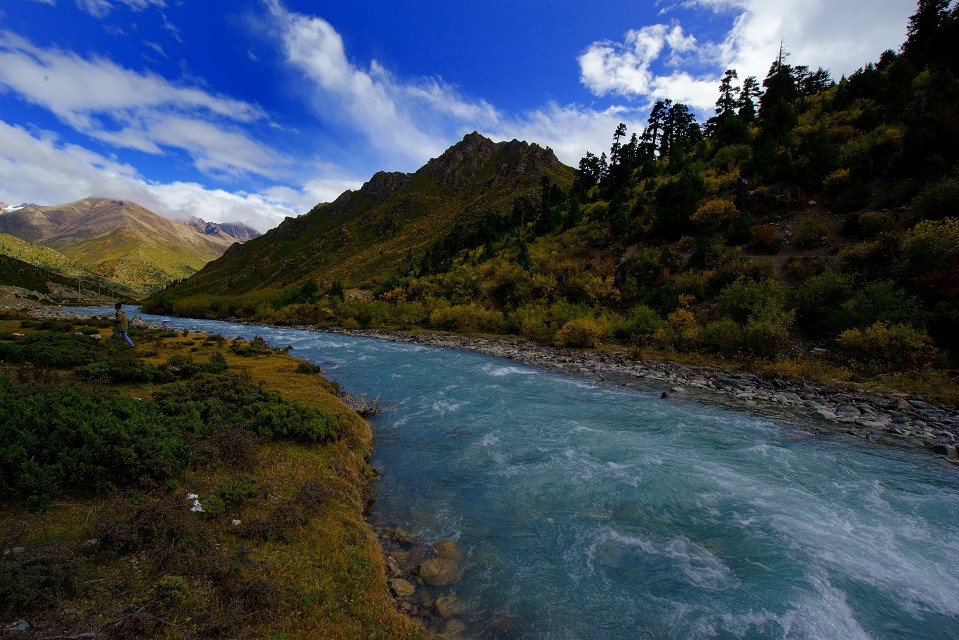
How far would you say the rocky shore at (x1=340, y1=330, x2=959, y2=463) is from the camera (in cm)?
1594

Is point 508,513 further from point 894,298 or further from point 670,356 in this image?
point 894,298

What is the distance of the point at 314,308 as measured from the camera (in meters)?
76.6

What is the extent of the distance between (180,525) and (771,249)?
1845 inches

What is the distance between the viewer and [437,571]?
8.80 meters

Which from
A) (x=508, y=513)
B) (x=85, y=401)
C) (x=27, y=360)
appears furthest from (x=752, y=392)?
(x=27, y=360)

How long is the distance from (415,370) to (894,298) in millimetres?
31144

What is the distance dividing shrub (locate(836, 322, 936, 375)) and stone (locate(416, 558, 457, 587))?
26.8 meters

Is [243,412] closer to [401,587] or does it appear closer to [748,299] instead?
[401,587]

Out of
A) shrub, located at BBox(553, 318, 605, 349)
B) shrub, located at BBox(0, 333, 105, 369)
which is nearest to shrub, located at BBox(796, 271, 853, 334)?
shrub, located at BBox(553, 318, 605, 349)

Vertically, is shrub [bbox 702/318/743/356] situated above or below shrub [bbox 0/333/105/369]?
above

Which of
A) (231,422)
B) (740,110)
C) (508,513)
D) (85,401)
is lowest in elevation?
(508,513)

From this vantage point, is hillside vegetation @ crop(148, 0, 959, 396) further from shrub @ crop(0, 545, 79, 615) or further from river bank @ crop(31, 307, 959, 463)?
shrub @ crop(0, 545, 79, 615)

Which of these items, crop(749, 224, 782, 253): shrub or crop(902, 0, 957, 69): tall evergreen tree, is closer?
crop(749, 224, 782, 253): shrub

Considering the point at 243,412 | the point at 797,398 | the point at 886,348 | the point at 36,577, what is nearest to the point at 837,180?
the point at 886,348
